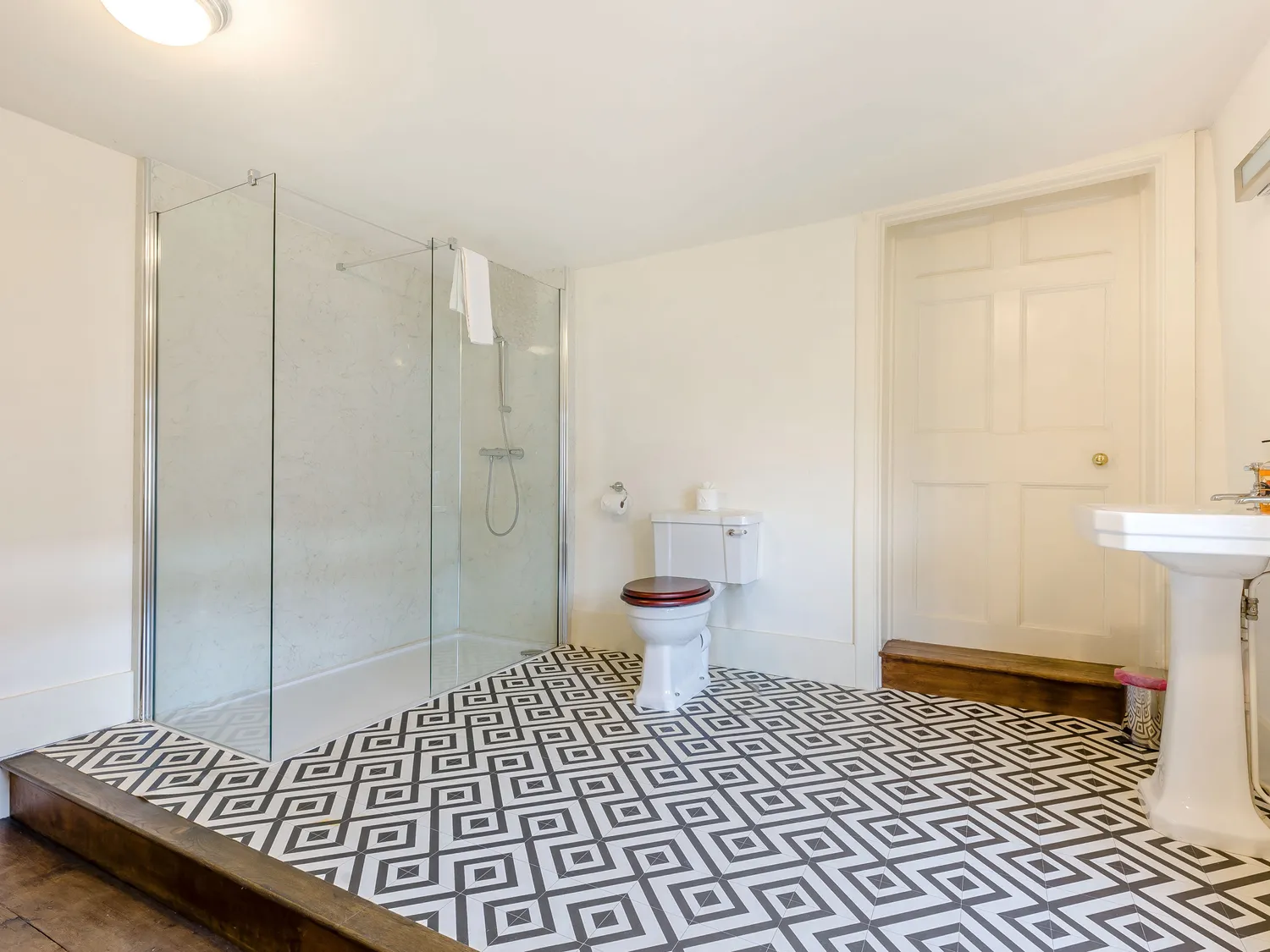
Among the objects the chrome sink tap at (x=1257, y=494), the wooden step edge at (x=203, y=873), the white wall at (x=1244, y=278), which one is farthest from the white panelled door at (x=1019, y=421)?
the wooden step edge at (x=203, y=873)

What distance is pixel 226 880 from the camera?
1454 mm

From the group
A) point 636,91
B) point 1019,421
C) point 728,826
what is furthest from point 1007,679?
point 636,91

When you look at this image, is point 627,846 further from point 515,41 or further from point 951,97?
point 951,97

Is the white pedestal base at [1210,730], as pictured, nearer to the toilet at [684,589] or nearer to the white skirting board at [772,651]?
the white skirting board at [772,651]

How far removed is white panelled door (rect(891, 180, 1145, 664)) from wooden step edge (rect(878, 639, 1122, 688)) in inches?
2.9

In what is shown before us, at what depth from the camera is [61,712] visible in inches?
84.6

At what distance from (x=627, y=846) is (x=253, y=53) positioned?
7.45ft

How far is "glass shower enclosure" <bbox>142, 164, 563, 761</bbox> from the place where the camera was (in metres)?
2.34

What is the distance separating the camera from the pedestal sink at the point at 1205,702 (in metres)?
1.56

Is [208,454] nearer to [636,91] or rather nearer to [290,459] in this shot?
[290,459]

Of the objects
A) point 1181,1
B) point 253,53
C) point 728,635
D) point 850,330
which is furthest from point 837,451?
point 253,53

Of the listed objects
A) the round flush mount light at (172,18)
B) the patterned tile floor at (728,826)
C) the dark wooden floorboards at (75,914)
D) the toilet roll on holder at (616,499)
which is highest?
the round flush mount light at (172,18)

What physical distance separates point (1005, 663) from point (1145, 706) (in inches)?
19.7

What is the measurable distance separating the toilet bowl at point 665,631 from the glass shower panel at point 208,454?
4.34 ft
